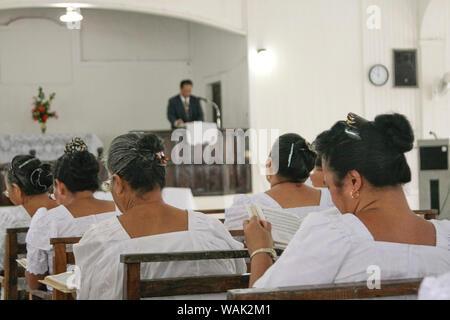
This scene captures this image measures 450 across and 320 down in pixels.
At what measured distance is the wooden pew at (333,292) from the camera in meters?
1.35

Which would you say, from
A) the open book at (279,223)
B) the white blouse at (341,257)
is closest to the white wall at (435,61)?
the open book at (279,223)

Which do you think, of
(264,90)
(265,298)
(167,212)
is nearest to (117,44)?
(264,90)

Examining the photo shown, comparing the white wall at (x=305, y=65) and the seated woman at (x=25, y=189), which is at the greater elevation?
the white wall at (x=305, y=65)

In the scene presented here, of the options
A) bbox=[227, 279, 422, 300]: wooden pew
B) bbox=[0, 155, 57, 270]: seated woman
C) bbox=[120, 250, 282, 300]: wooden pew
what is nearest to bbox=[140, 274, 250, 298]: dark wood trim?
bbox=[120, 250, 282, 300]: wooden pew

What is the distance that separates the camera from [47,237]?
9.57ft

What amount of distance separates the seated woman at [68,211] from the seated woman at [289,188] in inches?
22.2

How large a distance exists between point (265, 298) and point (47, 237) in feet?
5.79

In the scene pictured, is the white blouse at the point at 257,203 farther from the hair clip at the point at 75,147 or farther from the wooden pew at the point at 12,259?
the wooden pew at the point at 12,259

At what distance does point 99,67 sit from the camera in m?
12.0

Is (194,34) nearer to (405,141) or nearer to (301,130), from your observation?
(301,130)

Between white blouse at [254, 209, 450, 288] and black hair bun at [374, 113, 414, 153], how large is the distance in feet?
0.75

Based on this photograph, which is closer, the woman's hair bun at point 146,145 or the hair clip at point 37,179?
the woman's hair bun at point 146,145

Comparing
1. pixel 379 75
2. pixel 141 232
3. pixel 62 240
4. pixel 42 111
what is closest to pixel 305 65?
pixel 379 75

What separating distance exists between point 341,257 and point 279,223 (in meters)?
0.57
